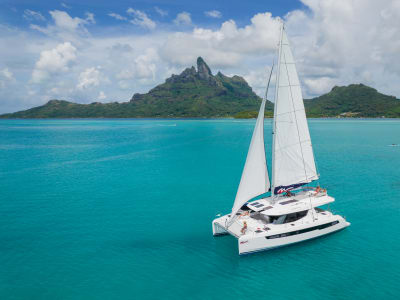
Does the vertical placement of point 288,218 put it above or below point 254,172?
below

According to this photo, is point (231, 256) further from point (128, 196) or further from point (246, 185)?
point (128, 196)

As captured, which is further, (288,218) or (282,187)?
(282,187)

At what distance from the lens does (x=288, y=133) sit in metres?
26.8

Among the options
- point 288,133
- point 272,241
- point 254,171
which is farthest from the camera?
point 288,133

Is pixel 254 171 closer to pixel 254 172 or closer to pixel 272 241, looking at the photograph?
pixel 254 172

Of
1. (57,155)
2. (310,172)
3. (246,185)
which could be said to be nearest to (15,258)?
(246,185)

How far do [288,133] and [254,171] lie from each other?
5.21 metres

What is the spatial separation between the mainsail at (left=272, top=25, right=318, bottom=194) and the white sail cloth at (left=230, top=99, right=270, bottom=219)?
120 cm

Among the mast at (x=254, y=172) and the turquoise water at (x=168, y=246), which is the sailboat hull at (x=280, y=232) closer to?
the turquoise water at (x=168, y=246)

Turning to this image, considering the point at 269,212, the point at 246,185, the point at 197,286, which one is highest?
the point at 246,185

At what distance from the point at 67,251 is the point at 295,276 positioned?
2040cm

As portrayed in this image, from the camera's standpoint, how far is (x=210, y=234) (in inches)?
1091

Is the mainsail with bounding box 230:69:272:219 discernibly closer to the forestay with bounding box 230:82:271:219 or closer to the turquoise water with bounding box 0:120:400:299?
the forestay with bounding box 230:82:271:219

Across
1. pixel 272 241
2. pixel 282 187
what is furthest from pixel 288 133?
pixel 272 241
